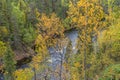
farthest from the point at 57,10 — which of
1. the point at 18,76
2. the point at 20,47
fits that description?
the point at 18,76

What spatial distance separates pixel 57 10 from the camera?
88.8 meters

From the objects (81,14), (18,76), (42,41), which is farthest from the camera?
(18,76)

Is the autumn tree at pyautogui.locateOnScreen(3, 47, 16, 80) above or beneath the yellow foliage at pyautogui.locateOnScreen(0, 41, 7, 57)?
beneath

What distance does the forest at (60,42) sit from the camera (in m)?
19.2

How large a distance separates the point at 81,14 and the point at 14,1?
220ft

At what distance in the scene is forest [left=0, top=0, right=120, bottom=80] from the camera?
19247mm

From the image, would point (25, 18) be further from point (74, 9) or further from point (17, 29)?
point (74, 9)

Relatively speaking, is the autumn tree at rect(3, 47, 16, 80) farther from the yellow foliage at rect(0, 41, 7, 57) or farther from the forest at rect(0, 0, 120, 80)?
the yellow foliage at rect(0, 41, 7, 57)

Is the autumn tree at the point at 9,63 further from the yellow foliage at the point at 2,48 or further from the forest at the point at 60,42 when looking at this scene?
the yellow foliage at the point at 2,48

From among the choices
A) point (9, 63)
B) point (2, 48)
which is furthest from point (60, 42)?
point (2, 48)

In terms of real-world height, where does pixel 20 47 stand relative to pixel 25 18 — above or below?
below

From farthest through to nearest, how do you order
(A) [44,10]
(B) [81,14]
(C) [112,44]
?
(A) [44,10] → (C) [112,44] → (B) [81,14]

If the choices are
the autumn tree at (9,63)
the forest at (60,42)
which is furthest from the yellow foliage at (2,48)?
the autumn tree at (9,63)

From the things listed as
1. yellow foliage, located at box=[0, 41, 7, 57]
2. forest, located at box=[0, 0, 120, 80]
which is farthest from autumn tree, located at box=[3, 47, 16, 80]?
yellow foliage, located at box=[0, 41, 7, 57]
